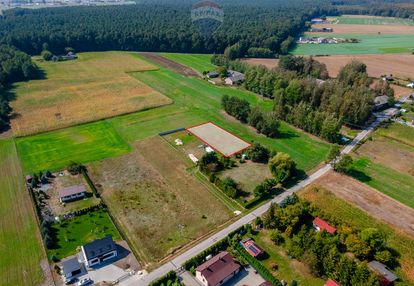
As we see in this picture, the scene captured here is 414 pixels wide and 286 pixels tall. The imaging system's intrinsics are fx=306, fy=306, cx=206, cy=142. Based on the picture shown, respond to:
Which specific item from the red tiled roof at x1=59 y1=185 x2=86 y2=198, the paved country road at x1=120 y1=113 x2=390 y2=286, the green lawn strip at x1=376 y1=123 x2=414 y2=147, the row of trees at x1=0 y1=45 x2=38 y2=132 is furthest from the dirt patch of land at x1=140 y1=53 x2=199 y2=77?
the red tiled roof at x1=59 y1=185 x2=86 y2=198

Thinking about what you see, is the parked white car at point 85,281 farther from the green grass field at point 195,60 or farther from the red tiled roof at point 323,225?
the green grass field at point 195,60

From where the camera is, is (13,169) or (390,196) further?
(13,169)

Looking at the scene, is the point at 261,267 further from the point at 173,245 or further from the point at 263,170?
the point at 263,170

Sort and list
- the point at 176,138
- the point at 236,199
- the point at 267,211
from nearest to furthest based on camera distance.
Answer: the point at 267,211 → the point at 236,199 → the point at 176,138

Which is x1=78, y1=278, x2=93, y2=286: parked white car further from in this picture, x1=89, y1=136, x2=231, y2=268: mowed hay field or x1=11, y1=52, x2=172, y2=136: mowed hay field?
x1=11, y1=52, x2=172, y2=136: mowed hay field

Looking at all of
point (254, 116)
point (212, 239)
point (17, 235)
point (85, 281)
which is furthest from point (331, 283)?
point (254, 116)

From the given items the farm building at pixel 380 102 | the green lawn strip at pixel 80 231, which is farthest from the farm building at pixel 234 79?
the green lawn strip at pixel 80 231

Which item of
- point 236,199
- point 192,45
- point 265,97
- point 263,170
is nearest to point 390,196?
point 263,170
